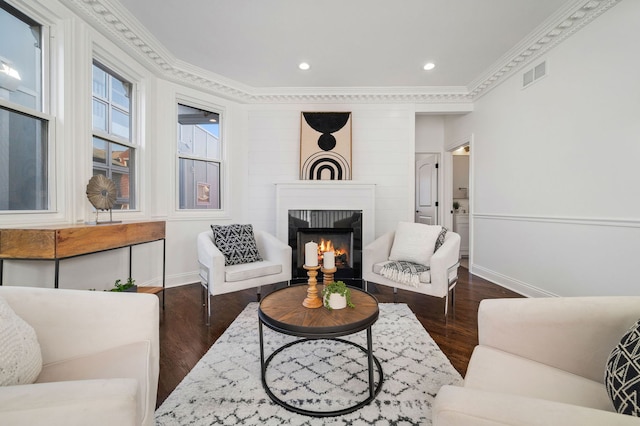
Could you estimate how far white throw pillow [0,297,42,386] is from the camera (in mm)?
801

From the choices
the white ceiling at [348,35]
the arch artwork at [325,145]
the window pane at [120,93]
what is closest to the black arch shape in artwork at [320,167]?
the arch artwork at [325,145]

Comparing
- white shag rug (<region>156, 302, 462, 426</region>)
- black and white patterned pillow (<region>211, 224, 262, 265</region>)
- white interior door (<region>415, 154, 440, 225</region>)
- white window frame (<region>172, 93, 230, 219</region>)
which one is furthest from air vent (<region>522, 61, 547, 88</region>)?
white window frame (<region>172, 93, 230, 219</region>)

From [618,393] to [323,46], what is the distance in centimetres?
329

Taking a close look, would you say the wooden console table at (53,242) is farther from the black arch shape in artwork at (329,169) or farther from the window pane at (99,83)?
the black arch shape in artwork at (329,169)

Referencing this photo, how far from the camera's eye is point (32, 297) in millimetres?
1109

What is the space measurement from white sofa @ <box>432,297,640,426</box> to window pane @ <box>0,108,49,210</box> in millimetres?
3009

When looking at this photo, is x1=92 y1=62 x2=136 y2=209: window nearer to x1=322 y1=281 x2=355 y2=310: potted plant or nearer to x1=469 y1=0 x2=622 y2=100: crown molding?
x1=322 y1=281 x2=355 y2=310: potted plant

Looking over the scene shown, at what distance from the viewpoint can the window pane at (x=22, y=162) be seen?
6.27 feet

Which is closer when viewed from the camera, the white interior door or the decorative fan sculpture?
the decorative fan sculpture

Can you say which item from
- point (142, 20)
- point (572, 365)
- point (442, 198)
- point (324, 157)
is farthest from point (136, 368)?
point (442, 198)

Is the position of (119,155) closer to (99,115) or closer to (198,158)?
(99,115)

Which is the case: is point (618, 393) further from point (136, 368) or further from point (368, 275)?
point (368, 275)

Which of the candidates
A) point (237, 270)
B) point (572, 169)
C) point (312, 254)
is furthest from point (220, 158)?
point (572, 169)

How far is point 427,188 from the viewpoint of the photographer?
5141 mm
